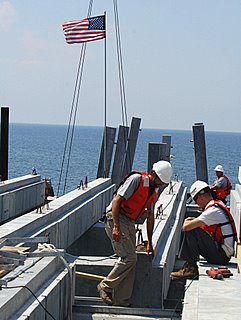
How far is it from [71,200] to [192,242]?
4111mm

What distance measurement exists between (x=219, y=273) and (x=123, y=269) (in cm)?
130

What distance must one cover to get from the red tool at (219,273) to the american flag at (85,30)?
11993mm

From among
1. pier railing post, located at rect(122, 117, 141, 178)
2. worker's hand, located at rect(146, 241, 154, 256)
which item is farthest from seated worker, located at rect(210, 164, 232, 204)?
worker's hand, located at rect(146, 241, 154, 256)

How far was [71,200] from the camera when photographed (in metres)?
14.6

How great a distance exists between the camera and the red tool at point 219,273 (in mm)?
10023

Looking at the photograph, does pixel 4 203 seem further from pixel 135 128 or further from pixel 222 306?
pixel 135 128

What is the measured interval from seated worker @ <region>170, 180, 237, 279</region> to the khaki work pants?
74cm

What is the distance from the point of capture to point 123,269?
35.0ft

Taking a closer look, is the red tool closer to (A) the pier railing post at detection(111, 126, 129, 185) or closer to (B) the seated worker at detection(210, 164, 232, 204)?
(B) the seated worker at detection(210, 164, 232, 204)

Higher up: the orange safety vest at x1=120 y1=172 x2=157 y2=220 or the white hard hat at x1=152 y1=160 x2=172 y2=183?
the white hard hat at x1=152 y1=160 x2=172 y2=183

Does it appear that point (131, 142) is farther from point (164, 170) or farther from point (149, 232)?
point (164, 170)

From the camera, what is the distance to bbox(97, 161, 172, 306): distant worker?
1045cm

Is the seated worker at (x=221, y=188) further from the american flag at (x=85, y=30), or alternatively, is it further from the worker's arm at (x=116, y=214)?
the worker's arm at (x=116, y=214)

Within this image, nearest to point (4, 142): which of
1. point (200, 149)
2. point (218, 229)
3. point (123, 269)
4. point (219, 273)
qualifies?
point (200, 149)
